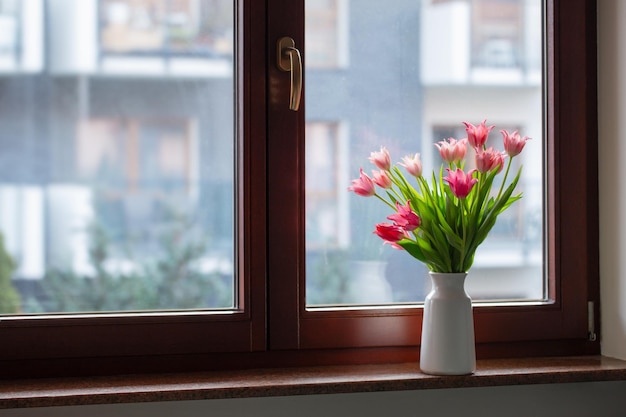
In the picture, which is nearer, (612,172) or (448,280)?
(448,280)

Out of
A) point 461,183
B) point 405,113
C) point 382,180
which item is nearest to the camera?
point 461,183

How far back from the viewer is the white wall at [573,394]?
146cm

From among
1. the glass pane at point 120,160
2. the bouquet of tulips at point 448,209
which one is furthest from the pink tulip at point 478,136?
the glass pane at point 120,160

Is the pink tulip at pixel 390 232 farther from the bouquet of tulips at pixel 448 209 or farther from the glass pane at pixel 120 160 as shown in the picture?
the glass pane at pixel 120 160

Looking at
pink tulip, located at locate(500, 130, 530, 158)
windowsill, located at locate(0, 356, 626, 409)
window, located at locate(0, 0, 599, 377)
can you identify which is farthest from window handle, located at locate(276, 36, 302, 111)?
windowsill, located at locate(0, 356, 626, 409)

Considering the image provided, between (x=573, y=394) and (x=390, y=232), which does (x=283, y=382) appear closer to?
(x=390, y=232)

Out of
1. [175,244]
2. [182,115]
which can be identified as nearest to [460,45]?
[182,115]

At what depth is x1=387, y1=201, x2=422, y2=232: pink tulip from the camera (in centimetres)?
149

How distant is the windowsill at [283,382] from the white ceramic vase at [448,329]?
2 centimetres

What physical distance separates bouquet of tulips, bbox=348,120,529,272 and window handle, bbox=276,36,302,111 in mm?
184

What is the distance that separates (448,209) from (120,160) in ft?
2.04

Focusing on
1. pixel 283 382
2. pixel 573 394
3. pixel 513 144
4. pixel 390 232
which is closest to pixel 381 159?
→ pixel 390 232

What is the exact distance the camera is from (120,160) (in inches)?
61.6

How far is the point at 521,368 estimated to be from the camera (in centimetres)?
158
